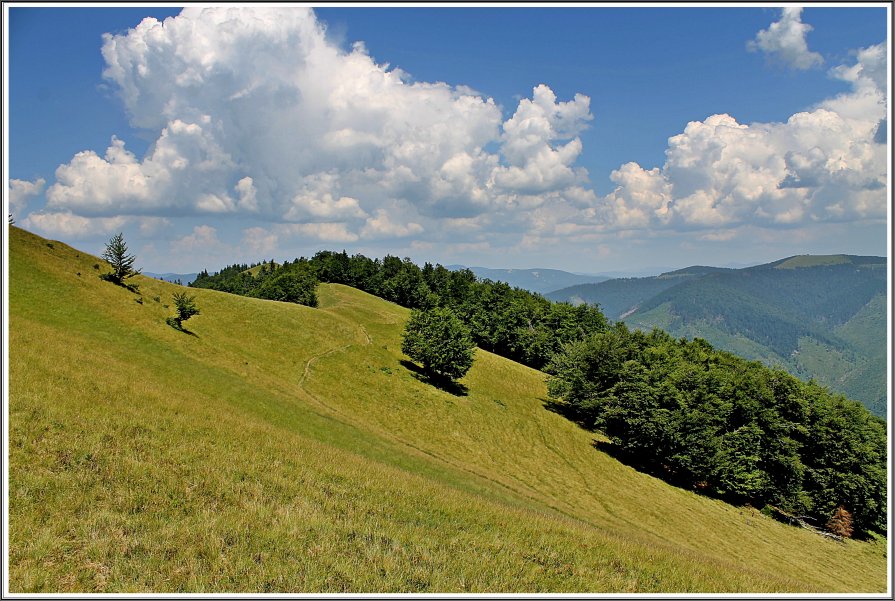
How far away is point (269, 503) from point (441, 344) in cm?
5177

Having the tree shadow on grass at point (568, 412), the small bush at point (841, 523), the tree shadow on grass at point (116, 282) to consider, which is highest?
the tree shadow on grass at point (116, 282)

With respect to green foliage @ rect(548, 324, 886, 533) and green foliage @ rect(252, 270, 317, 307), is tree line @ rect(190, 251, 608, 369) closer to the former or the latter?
green foliage @ rect(252, 270, 317, 307)

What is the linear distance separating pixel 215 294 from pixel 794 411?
9298cm

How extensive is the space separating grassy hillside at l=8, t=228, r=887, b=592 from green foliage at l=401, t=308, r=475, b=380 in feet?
61.5

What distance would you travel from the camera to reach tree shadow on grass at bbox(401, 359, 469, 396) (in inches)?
2494

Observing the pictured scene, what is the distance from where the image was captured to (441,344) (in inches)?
2527

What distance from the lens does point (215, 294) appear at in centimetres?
7225

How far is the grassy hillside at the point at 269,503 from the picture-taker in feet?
→ 31.1

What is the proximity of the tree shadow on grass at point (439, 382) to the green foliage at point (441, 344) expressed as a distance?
1.00 m

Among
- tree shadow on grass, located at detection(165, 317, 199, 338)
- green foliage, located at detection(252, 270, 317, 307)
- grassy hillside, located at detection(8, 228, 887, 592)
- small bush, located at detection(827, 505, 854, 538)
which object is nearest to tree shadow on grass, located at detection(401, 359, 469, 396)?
grassy hillside, located at detection(8, 228, 887, 592)

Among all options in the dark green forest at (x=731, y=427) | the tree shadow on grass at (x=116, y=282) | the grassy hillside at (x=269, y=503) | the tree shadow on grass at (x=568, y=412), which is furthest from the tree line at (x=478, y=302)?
the grassy hillside at (x=269, y=503)

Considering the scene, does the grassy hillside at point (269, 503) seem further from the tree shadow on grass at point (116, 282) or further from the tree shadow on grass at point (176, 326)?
the tree shadow on grass at point (116, 282)

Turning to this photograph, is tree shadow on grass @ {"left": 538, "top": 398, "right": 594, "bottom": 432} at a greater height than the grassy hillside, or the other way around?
the grassy hillside

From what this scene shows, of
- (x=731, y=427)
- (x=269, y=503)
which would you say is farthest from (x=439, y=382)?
(x=269, y=503)
